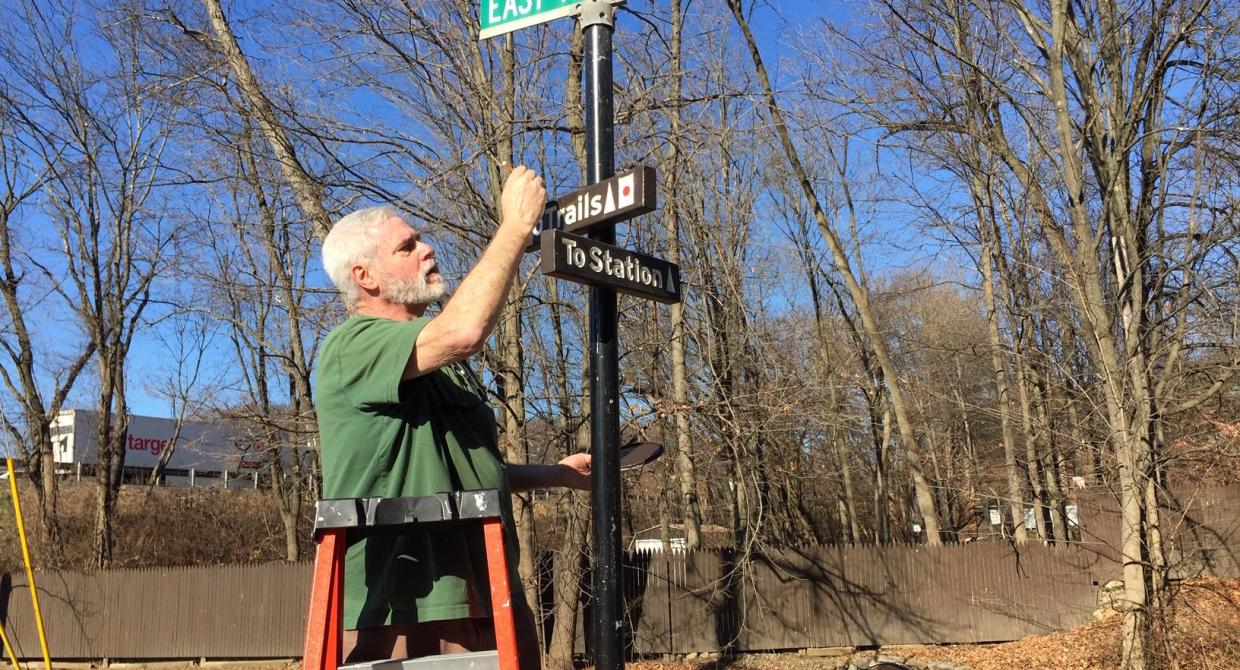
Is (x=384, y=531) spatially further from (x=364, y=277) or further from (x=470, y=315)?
(x=364, y=277)

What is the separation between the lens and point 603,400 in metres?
3.23

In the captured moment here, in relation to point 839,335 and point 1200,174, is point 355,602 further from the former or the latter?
point 839,335

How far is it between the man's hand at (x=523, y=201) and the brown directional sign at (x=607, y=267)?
73cm

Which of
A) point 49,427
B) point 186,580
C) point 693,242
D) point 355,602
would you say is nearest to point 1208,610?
point 693,242

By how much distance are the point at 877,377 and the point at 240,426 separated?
12806 mm

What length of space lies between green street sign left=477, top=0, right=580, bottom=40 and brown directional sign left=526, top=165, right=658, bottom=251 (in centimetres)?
76

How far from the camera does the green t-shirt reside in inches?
78.2

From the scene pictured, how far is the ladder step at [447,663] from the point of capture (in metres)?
1.85

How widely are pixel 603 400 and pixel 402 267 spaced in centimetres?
118

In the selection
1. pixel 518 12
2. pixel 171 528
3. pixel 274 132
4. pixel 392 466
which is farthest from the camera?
pixel 171 528

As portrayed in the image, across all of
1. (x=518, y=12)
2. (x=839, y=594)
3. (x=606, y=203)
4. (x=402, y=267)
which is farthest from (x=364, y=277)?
(x=839, y=594)

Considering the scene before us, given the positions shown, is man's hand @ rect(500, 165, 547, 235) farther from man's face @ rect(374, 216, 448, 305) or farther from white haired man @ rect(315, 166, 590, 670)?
man's face @ rect(374, 216, 448, 305)

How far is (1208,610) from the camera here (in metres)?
10.7

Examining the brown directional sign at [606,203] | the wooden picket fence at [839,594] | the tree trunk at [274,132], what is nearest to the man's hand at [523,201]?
the brown directional sign at [606,203]
